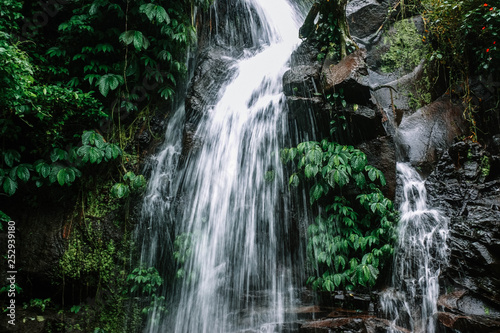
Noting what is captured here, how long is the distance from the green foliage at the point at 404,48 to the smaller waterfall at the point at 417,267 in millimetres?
3884

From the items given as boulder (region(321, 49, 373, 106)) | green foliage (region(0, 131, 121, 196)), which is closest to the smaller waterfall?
boulder (region(321, 49, 373, 106))

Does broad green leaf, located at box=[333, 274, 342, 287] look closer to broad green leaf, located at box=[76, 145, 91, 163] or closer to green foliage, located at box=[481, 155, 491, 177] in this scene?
Answer: green foliage, located at box=[481, 155, 491, 177]

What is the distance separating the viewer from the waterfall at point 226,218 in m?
4.85

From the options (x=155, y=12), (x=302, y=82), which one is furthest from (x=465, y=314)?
(x=155, y=12)

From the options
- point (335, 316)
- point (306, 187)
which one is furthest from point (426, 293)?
point (306, 187)

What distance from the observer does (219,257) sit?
17.0 feet

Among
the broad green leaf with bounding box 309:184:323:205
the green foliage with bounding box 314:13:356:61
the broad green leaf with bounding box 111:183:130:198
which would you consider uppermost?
the green foliage with bounding box 314:13:356:61

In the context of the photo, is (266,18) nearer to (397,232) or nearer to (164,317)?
(397,232)

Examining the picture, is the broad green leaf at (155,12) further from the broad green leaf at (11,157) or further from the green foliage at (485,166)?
the green foliage at (485,166)

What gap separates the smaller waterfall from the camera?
3979mm

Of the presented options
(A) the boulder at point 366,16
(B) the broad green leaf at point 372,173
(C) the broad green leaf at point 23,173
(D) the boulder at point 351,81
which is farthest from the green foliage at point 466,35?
(C) the broad green leaf at point 23,173

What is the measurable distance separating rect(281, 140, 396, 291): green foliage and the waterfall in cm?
62

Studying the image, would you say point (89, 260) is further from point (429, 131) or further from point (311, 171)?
point (429, 131)

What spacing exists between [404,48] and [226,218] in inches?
245
